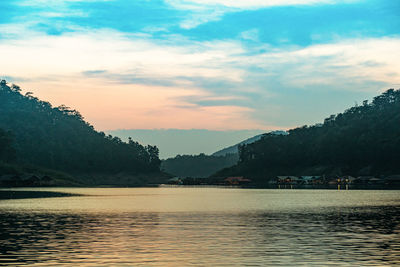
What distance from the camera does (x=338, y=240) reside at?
4978 centimetres

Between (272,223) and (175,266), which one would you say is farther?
(272,223)

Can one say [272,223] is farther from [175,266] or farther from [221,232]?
[175,266]

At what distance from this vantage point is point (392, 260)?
125 ft

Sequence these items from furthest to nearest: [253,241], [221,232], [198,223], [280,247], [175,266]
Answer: [198,223], [221,232], [253,241], [280,247], [175,266]

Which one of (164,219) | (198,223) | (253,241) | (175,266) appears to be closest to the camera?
(175,266)

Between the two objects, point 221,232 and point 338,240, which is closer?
point 338,240

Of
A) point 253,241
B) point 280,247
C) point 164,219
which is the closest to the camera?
point 280,247

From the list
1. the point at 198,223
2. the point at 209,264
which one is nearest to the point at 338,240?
the point at 209,264

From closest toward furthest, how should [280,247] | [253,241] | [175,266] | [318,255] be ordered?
[175,266]
[318,255]
[280,247]
[253,241]

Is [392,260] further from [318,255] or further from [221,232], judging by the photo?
[221,232]

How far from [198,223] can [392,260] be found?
3222cm

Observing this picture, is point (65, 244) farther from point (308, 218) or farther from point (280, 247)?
point (308, 218)

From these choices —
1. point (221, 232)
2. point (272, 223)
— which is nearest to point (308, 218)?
point (272, 223)

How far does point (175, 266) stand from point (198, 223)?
31.6 m
